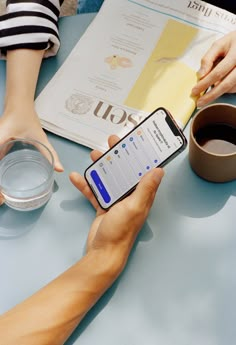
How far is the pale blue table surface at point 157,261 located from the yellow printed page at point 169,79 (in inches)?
3.2

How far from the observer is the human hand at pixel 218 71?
2.49 feet

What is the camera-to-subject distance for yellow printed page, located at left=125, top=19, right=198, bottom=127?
0.76 meters

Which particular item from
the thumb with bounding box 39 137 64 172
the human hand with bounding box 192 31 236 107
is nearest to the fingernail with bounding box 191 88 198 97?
the human hand with bounding box 192 31 236 107

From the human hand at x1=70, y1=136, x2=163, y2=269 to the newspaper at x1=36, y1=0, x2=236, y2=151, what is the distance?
114mm

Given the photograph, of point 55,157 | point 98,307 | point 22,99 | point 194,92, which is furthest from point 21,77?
point 98,307

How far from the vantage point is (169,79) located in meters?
0.78

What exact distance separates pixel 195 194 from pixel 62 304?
23 cm

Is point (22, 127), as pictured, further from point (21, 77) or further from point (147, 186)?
point (147, 186)

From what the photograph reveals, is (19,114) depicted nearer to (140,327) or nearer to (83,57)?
(83,57)

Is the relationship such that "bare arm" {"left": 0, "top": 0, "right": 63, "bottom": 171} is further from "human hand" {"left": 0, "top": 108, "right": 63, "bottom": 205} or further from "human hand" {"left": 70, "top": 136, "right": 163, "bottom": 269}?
"human hand" {"left": 70, "top": 136, "right": 163, "bottom": 269}

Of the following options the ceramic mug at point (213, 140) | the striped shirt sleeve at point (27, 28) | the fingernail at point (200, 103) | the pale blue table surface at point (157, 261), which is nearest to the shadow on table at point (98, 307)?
the pale blue table surface at point (157, 261)

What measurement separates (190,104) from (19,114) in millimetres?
248

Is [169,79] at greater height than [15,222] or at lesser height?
greater

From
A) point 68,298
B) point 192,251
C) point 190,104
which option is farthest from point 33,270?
point 190,104
